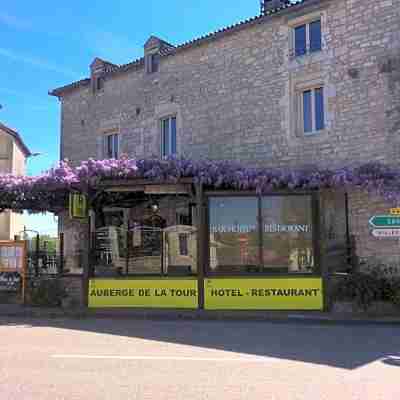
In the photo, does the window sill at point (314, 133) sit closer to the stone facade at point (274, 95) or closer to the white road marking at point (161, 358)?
the stone facade at point (274, 95)

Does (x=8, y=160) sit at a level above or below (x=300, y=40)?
below

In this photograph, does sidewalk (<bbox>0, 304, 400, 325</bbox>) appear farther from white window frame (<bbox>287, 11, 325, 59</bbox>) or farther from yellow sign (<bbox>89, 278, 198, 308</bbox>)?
white window frame (<bbox>287, 11, 325, 59</bbox>)

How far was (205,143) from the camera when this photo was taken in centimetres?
1727

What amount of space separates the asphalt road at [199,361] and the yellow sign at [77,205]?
3565 millimetres

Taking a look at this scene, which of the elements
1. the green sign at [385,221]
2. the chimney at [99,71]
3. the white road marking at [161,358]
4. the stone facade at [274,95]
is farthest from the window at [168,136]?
the white road marking at [161,358]

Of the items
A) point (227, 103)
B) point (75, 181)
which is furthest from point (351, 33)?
point (75, 181)

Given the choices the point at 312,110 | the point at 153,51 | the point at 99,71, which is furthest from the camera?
the point at 99,71

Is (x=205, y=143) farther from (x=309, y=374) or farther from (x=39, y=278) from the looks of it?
(x=309, y=374)

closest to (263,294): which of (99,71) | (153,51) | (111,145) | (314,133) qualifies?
(314,133)

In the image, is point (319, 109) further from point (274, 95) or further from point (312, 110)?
point (274, 95)

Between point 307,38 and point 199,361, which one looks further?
point 307,38

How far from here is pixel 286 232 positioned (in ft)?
42.7

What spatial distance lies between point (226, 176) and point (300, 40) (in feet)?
17.8

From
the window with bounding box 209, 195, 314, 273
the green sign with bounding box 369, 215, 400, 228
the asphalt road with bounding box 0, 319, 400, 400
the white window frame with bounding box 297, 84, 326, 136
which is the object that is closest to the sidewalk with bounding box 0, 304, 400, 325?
the asphalt road with bounding box 0, 319, 400, 400
